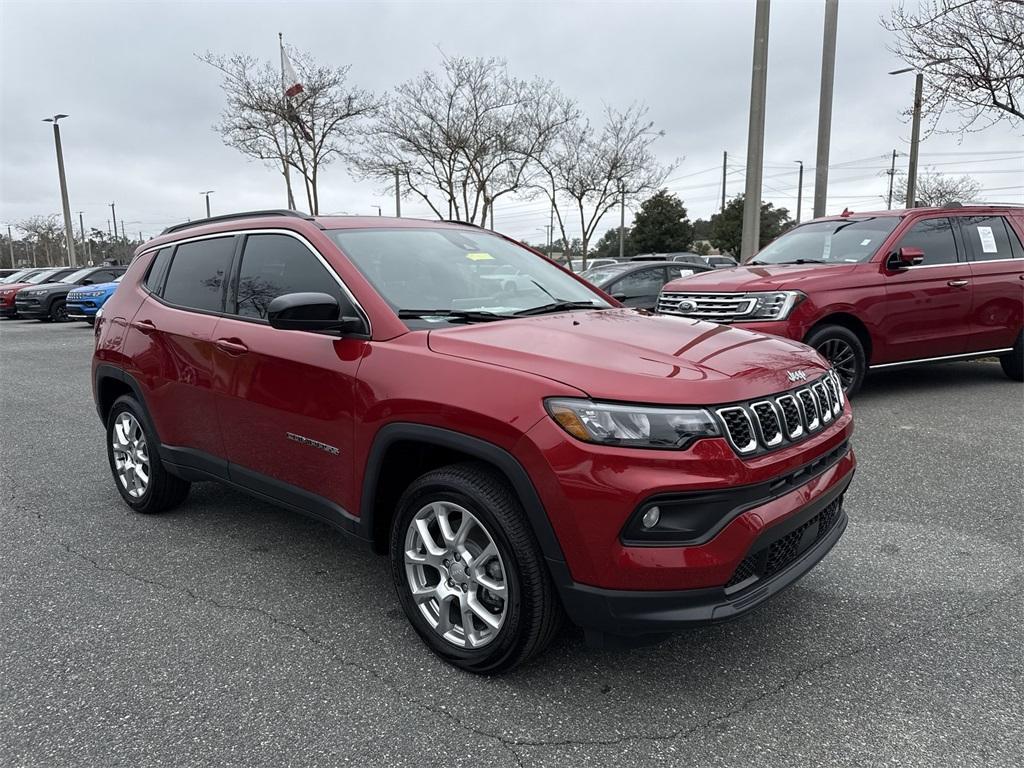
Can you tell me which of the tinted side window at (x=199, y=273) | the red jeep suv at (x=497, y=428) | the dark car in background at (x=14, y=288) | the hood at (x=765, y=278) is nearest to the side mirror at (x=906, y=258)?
the hood at (x=765, y=278)

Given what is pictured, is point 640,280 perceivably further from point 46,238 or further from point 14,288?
point 46,238

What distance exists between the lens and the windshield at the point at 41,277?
24.3m

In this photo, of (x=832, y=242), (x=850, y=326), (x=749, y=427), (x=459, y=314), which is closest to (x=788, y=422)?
(x=749, y=427)

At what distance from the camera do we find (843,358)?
687 centimetres

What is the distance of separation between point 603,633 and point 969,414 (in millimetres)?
5704

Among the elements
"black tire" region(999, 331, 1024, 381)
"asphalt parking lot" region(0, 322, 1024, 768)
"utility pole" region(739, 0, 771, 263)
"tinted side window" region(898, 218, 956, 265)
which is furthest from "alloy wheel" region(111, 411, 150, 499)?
"utility pole" region(739, 0, 771, 263)

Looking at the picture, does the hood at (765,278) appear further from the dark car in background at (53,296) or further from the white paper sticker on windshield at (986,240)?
the dark car in background at (53,296)

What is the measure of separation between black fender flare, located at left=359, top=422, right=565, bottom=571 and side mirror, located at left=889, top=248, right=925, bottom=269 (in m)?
5.84

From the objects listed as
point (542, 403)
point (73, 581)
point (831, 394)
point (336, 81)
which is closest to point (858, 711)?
point (831, 394)

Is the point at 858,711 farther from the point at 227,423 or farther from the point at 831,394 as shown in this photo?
the point at 227,423

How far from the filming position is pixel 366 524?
2.95m

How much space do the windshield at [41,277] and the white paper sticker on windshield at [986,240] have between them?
84.0 feet

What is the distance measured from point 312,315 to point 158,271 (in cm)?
207

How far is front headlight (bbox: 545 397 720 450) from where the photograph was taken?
2.27 m
